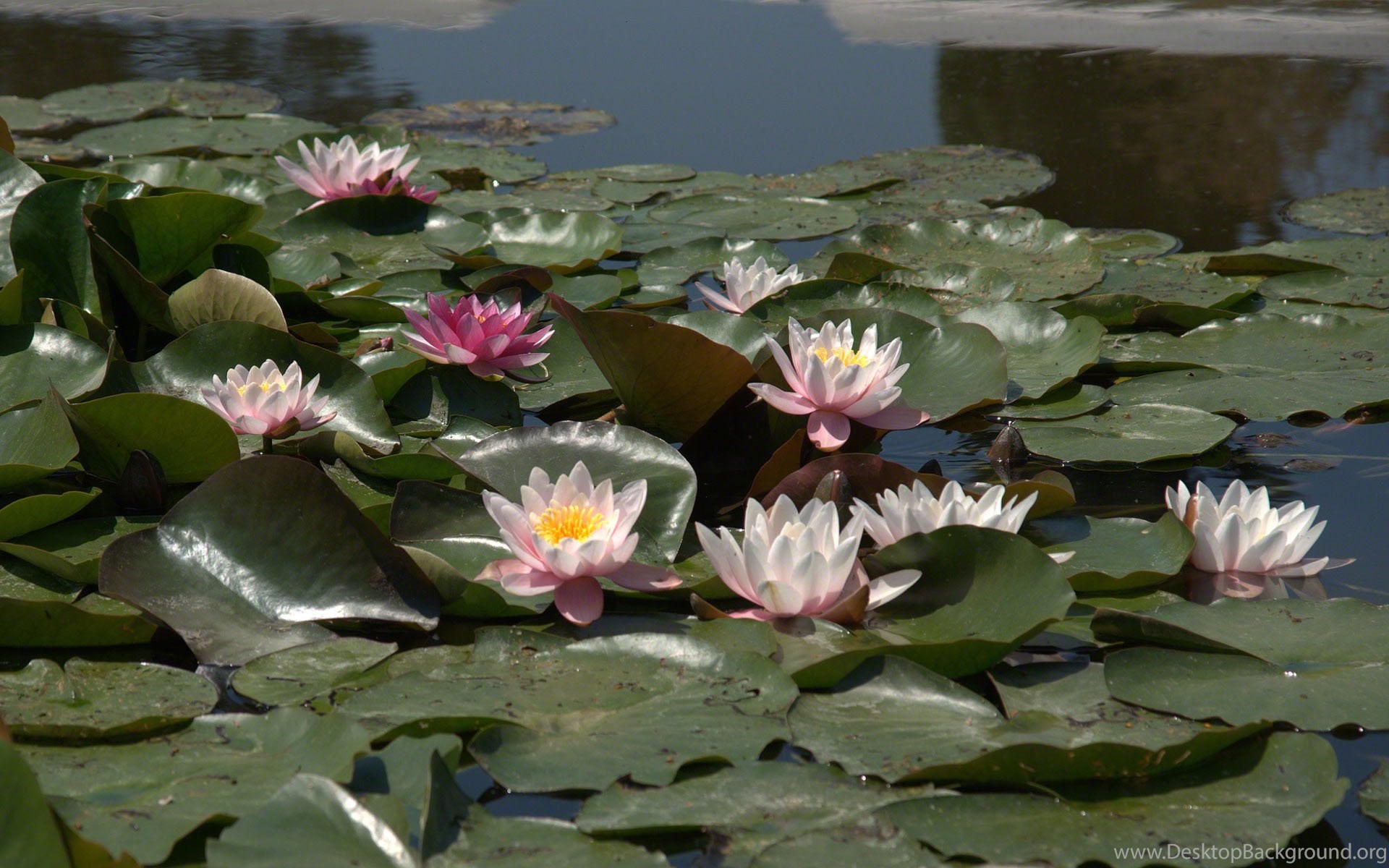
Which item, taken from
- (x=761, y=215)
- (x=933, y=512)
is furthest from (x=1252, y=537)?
(x=761, y=215)

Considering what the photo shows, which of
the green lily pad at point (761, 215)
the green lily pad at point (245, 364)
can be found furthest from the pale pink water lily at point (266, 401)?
the green lily pad at point (761, 215)

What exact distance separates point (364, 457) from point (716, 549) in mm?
684

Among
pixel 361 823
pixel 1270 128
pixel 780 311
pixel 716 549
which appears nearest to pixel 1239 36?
pixel 1270 128

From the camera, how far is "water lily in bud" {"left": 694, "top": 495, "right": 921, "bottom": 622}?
146cm

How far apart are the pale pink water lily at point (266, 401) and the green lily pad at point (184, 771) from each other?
59cm

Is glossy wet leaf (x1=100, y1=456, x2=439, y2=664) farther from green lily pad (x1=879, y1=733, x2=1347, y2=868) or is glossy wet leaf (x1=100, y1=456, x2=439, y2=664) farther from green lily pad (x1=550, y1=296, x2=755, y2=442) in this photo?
green lily pad (x1=879, y1=733, x2=1347, y2=868)

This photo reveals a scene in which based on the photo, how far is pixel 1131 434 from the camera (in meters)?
2.17

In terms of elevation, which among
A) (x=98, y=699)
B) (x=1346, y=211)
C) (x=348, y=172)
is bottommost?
(x=1346, y=211)

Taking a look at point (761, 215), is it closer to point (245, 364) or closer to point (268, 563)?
point (245, 364)

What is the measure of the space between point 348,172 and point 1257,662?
2.50 m

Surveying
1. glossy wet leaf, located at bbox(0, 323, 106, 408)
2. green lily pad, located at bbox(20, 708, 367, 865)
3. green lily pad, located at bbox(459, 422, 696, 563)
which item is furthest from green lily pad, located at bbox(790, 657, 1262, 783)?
glossy wet leaf, located at bbox(0, 323, 106, 408)

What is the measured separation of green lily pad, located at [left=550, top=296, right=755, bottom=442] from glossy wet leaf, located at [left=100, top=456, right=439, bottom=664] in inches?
18.3

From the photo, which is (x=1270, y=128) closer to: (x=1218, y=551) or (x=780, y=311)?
(x=780, y=311)

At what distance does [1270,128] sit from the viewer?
4844 millimetres
